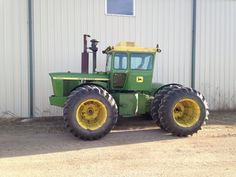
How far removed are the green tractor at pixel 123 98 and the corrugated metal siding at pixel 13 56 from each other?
99.4 inches

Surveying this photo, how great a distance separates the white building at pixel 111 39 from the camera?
1249 cm

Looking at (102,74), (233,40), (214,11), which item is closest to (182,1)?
(214,11)

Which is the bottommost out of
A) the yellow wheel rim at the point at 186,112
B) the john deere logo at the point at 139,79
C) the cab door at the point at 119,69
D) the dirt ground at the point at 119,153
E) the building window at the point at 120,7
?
the dirt ground at the point at 119,153

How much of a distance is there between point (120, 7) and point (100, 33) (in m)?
1.12

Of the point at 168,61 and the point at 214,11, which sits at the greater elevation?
the point at 214,11

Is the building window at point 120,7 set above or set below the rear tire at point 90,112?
above

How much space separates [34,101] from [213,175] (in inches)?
287

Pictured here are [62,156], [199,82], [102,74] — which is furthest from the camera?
[199,82]

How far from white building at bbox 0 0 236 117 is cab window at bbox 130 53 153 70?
2.86 metres

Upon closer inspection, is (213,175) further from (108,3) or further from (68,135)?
(108,3)

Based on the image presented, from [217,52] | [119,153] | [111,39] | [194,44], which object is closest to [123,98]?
[119,153]

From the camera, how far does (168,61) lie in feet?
46.2

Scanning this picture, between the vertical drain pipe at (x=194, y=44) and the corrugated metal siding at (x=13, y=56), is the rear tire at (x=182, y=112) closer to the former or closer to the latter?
the vertical drain pipe at (x=194, y=44)

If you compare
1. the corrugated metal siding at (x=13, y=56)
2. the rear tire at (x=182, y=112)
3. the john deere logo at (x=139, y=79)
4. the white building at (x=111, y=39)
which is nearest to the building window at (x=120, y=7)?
the white building at (x=111, y=39)
